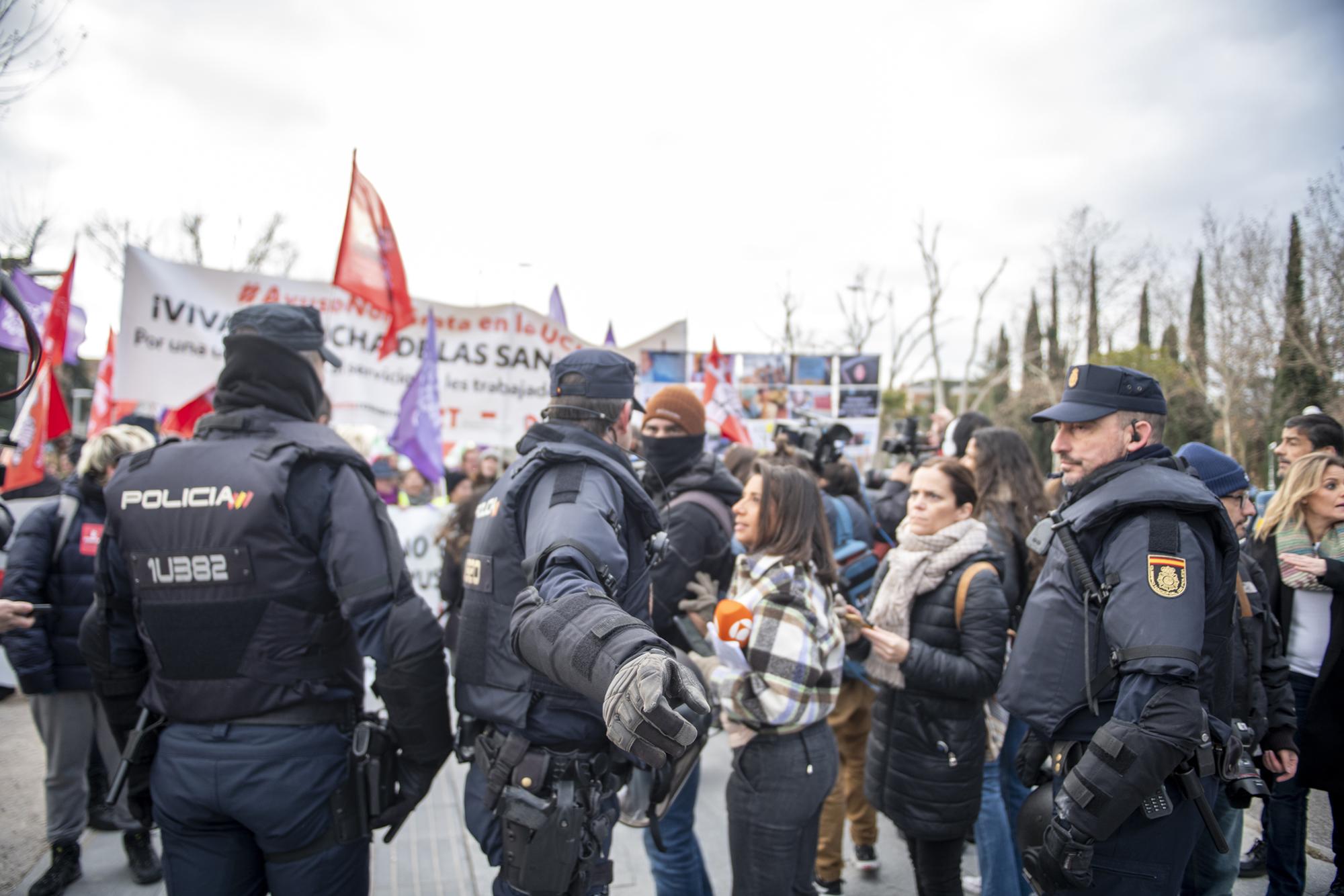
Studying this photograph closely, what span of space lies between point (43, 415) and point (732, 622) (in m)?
5.69

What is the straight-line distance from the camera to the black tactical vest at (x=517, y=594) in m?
2.20


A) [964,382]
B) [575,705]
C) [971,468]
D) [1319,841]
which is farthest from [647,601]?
[964,382]

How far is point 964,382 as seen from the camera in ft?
115

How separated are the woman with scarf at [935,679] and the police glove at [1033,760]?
0.45 metres

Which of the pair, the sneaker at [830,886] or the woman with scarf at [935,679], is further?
the sneaker at [830,886]

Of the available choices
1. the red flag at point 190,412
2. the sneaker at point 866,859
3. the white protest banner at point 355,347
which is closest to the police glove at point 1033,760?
the sneaker at point 866,859

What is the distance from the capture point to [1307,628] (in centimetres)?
370

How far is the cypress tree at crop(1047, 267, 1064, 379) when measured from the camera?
34.5 m

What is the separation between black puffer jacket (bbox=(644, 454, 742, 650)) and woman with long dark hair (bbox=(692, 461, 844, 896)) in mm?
434

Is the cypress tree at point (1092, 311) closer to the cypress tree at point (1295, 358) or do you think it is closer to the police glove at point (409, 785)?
the cypress tree at point (1295, 358)

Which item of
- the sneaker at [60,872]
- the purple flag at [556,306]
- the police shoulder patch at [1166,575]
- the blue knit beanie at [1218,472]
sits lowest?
the sneaker at [60,872]

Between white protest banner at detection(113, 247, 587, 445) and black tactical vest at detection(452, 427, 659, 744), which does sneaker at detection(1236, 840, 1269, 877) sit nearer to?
black tactical vest at detection(452, 427, 659, 744)

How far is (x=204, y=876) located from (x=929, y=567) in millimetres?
2664

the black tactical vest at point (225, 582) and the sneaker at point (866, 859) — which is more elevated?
the black tactical vest at point (225, 582)
